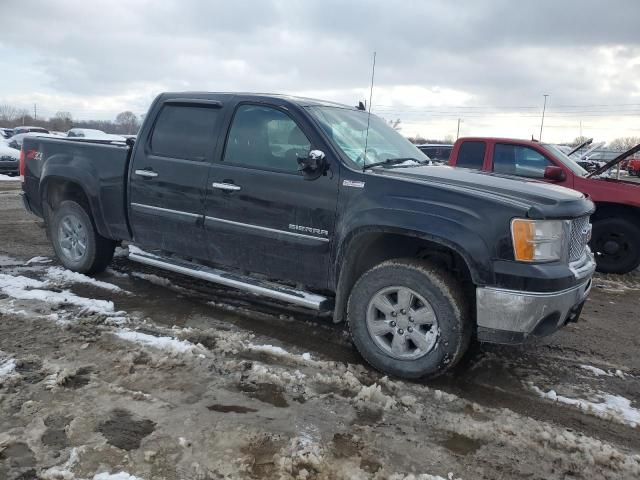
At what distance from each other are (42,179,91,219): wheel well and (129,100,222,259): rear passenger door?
946mm

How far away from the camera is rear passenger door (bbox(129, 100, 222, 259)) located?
4.61m

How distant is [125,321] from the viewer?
177 inches

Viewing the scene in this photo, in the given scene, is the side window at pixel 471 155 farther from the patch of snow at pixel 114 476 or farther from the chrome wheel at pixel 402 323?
the patch of snow at pixel 114 476

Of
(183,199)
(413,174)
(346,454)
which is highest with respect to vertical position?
(413,174)

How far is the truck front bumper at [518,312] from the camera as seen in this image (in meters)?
3.29

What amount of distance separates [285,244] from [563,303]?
2.00 metres

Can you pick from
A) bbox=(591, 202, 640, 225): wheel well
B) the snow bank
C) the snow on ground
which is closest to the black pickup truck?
the snow on ground

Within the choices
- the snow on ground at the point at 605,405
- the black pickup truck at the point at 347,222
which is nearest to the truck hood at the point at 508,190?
the black pickup truck at the point at 347,222

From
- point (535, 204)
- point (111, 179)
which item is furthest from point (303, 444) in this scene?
point (111, 179)

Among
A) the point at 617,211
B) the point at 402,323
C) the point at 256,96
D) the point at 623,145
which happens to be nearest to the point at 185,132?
the point at 256,96

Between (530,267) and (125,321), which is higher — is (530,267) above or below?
above

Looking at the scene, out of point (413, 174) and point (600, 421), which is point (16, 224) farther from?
point (600, 421)

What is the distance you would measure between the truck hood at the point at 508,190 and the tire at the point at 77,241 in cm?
326

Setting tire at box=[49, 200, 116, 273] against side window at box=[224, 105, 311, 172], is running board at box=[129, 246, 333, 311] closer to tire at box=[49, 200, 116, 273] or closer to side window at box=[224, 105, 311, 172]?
tire at box=[49, 200, 116, 273]
